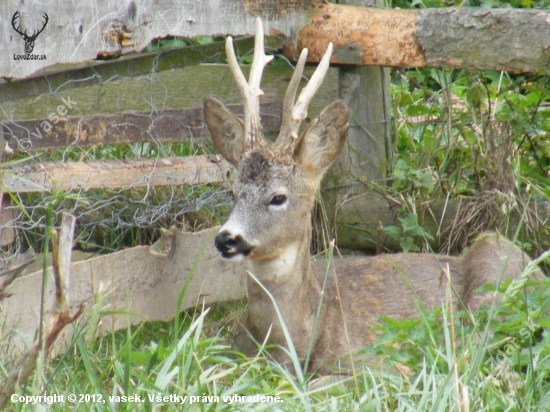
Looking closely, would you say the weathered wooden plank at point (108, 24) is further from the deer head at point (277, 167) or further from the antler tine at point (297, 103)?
the antler tine at point (297, 103)

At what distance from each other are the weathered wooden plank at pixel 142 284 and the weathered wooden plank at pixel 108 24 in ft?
3.32

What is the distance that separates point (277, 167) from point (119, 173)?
0.89m

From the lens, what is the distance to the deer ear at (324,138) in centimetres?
408

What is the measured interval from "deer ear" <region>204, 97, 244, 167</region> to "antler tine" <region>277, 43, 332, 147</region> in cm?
35

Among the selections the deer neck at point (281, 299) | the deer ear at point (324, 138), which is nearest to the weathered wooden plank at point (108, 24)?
the deer ear at point (324, 138)

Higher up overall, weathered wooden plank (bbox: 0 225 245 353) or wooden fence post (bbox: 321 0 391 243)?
wooden fence post (bbox: 321 0 391 243)

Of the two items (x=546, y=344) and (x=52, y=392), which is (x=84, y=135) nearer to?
(x=52, y=392)

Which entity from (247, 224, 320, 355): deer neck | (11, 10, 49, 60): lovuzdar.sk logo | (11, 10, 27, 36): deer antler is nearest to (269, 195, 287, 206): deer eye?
(247, 224, 320, 355): deer neck

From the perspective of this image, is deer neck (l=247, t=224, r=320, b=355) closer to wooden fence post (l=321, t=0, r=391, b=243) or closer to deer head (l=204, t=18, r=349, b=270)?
deer head (l=204, t=18, r=349, b=270)

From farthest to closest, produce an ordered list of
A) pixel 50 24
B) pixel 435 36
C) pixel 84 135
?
pixel 435 36 → pixel 84 135 → pixel 50 24

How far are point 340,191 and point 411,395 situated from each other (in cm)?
262

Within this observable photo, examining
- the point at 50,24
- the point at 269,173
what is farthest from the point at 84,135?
the point at 269,173

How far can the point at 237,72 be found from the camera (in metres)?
3.95

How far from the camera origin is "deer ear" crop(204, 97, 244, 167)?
14.0 ft
